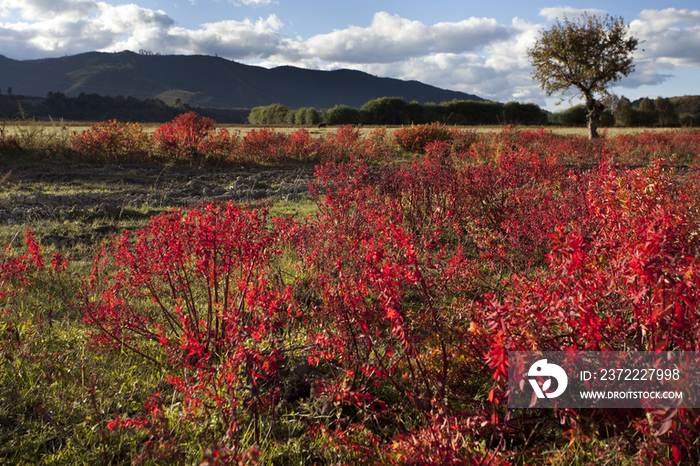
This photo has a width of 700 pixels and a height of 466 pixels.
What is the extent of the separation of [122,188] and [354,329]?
31.4 feet

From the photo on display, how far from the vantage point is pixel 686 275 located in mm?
1412

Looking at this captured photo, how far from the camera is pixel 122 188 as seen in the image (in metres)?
9.98

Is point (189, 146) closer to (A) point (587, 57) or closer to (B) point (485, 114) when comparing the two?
(A) point (587, 57)

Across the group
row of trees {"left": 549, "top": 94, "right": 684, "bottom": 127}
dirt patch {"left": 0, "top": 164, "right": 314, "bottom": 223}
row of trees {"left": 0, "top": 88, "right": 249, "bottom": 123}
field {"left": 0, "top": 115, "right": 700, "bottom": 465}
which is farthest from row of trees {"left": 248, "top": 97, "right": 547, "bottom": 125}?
row of trees {"left": 0, "top": 88, "right": 249, "bottom": 123}

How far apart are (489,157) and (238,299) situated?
37.2ft

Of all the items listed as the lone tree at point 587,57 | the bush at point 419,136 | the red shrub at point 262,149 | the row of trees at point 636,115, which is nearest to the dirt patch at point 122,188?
the red shrub at point 262,149

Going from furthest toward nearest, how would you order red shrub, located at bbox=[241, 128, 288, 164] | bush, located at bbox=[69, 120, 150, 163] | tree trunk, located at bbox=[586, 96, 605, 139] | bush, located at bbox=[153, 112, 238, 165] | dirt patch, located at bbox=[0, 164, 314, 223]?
tree trunk, located at bbox=[586, 96, 605, 139], red shrub, located at bbox=[241, 128, 288, 164], bush, located at bbox=[153, 112, 238, 165], bush, located at bbox=[69, 120, 150, 163], dirt patch, located at bbox=[0, 164, 314, 223]

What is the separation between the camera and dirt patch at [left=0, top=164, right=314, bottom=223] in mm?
7215

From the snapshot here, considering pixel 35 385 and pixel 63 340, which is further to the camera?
pixel 63 340

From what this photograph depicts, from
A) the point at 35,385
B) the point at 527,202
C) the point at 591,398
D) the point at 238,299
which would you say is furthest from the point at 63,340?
the point at 527,202

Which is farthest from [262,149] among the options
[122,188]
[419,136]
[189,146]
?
[419,136]

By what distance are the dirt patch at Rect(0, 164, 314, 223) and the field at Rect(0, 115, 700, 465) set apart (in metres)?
1.21

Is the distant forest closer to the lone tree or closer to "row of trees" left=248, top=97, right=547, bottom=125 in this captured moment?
"row of trees" left=248, top=97, right=547, bottom=125

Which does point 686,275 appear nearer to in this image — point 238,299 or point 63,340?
point 238,299
